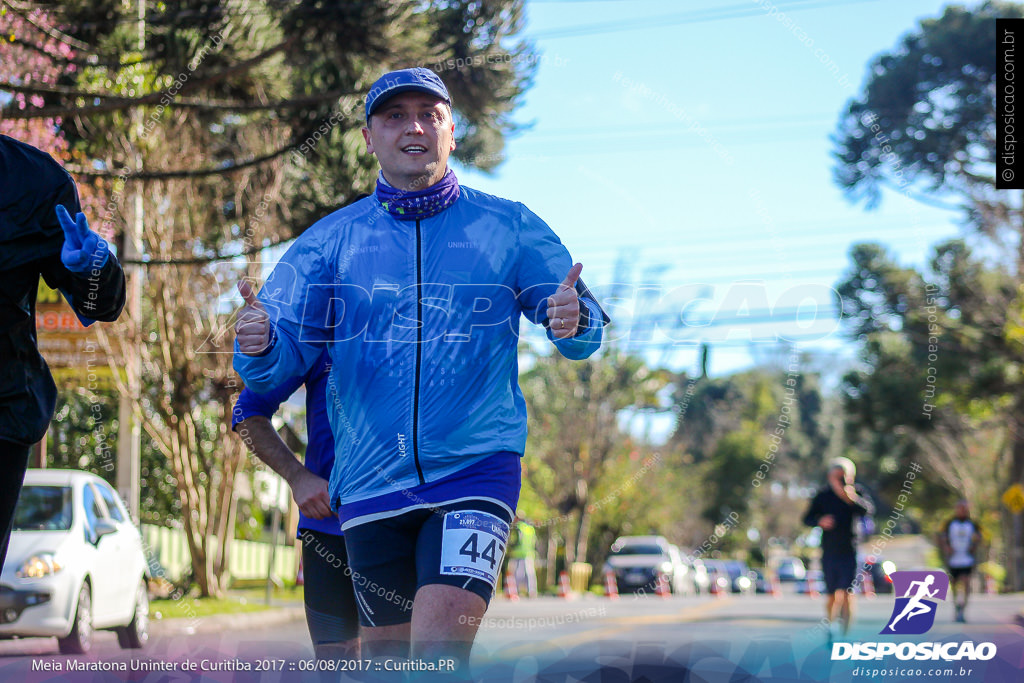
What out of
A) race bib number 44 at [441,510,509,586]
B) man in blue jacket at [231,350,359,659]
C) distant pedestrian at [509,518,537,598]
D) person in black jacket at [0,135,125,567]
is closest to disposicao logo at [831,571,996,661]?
race bib number 44 at [441,510,509,586]

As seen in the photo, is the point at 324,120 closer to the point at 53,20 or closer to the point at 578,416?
the point at 53,20

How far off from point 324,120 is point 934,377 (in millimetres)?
20936

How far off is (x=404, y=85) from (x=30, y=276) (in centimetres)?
102

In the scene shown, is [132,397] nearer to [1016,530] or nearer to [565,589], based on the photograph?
[565,589]

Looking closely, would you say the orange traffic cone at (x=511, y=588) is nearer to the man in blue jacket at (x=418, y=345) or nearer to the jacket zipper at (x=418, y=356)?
the man in blue jacket at (x=418, y=345)

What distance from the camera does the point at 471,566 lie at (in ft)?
9.60

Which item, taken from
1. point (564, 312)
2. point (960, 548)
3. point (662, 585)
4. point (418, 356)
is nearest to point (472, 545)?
point (418, 356)

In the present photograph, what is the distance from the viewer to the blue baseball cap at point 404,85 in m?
3.19

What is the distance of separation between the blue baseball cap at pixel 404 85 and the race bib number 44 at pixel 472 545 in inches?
42.2

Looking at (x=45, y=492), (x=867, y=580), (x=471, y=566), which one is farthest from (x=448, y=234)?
(x=867, y=580)

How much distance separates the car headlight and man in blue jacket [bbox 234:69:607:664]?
6.03 m

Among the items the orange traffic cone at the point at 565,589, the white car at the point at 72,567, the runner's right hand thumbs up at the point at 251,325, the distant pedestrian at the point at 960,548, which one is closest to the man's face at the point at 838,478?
the distant pedestrian at the point at 960,548

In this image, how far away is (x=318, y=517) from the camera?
388 centimetres

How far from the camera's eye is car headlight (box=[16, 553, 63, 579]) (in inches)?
335
